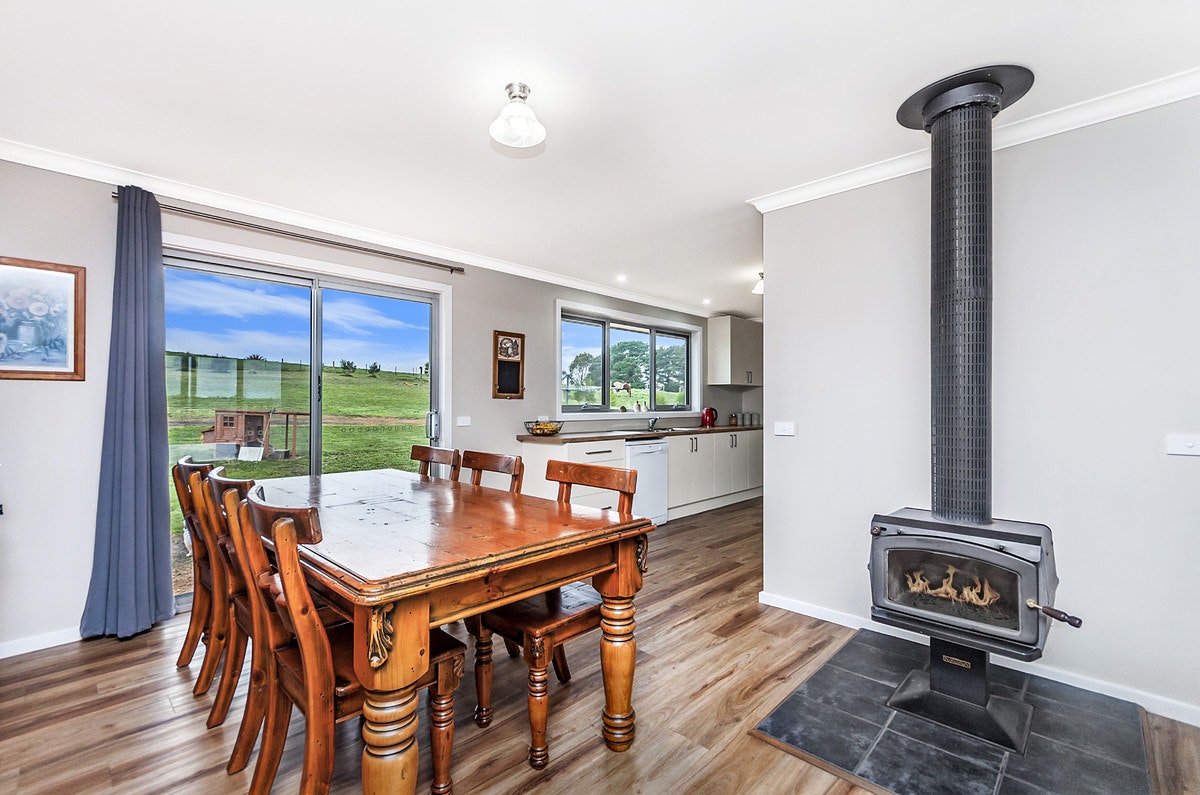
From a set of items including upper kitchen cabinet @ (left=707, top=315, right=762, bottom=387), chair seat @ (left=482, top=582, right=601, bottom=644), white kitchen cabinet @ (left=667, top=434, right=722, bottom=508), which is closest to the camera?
chair seat @ (left=482, top=582, right=601, bottom=644)

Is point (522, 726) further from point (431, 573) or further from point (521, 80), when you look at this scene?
point (521, 80)

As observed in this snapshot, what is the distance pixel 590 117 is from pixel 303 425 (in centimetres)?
281

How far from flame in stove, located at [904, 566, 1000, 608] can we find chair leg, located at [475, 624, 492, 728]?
5.51 feet

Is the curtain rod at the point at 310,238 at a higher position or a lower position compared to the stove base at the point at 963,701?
higher

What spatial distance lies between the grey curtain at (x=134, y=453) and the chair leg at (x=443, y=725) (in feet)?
7.49

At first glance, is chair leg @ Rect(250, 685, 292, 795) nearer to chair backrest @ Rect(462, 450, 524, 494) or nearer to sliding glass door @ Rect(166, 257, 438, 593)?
chair backrest @ Rect(462, 450, 524, 494)

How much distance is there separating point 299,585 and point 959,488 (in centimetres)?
233

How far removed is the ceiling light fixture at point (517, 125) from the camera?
200 centimetres

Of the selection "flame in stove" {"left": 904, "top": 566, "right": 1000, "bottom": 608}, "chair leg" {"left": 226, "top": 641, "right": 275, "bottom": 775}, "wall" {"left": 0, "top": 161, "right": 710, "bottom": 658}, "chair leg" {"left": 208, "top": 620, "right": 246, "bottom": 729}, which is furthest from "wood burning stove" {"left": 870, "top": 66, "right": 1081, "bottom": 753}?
"wall" {"left": 0, "top": 161, "right": 710, "bottom": 658}

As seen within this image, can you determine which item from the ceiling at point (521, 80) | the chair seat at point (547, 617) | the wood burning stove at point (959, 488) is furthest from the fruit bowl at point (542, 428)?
the wood burning stove at point (959, 488)

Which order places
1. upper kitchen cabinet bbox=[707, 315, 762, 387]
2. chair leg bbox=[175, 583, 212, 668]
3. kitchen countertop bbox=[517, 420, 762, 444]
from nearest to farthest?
1. chair leg bbox=[175, 583, 212, 668]
2. kitchen countertop bbox=[517, 420, 762, 444]
3. upper kitchen cabinet bbox=[707, 315, 762, 387]

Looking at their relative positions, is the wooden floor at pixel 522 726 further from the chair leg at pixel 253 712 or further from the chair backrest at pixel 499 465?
the chair backrest at pixel 499 465

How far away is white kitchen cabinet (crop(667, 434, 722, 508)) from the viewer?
5492 mm

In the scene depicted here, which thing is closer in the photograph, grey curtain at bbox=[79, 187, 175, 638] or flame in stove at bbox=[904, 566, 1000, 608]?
flame in stove at bbox=[904, 566, 1000, 608]
